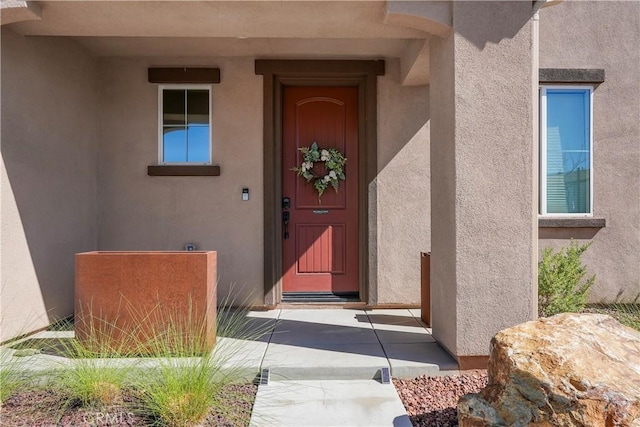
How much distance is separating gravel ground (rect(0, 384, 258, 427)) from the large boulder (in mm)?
1303

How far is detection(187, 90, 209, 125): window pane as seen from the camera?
489 cm

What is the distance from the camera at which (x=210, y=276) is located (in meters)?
3.41

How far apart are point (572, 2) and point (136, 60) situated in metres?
5.13

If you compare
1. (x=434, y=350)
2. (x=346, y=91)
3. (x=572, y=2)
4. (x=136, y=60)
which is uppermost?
(x=572, y=2)

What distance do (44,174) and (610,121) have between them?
20.1ft

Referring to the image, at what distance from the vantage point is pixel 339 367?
10.0ft

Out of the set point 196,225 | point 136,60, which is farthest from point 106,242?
point 136,60

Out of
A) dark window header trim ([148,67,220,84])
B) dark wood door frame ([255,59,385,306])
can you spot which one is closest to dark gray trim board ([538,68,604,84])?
dark wood door frame ([255,59,385,306])

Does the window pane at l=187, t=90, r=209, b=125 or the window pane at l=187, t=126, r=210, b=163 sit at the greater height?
the window pane at l=187, t=90, r=209, b=125

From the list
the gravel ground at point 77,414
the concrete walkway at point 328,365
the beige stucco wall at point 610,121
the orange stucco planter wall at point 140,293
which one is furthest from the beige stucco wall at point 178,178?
the beige stucco wall at point 610,121

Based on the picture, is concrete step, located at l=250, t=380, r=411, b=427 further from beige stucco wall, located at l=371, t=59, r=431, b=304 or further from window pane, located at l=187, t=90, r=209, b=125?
window pane, located at l=187, t=90, r=209, b=125

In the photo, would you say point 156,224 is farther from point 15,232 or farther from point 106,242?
point 15,232

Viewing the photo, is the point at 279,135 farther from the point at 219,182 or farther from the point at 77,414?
the point at 77,414

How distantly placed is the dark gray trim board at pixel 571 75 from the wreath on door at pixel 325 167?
252 centimetres
